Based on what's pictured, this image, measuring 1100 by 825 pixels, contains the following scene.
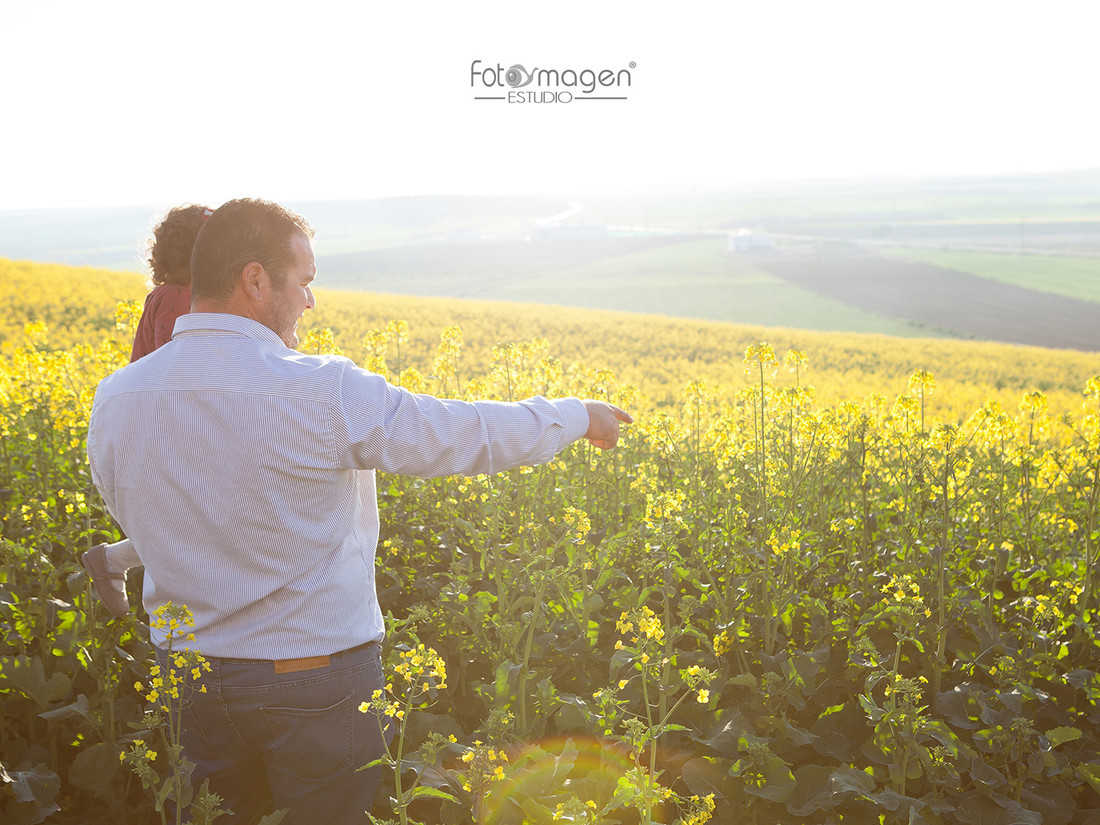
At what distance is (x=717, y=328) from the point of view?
32594 millimetres

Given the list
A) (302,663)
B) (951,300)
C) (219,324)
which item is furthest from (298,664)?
(951,300)

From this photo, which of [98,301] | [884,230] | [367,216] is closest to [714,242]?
[884,230]

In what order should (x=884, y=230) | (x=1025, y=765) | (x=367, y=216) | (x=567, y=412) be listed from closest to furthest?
(x=567, y=412)
(x=1025, y=765)
(x=884, y=230)
(x=367, y=216)

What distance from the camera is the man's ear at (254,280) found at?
7.15 feet

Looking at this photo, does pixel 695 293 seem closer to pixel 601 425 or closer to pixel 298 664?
pixel 601 425

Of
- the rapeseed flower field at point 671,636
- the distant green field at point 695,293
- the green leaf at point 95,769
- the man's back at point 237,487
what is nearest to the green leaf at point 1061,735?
the rapeseed flower field at point 671,636

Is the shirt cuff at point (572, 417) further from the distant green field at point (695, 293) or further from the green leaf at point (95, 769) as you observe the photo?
the distant green field at point (695, 293)

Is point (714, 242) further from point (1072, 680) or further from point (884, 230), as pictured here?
point (1072, 680)

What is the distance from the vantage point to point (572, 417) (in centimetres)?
235

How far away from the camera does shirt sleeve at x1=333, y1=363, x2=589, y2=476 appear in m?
2.04

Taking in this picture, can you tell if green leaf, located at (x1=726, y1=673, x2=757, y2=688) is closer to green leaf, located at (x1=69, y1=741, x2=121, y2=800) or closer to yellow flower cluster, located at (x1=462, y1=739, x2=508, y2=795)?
yellow flower cluster, located at (x1=462, y1=739, x2=508, y2=795)

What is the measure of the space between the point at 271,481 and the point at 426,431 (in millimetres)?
422

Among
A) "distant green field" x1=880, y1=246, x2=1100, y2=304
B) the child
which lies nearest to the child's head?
the child

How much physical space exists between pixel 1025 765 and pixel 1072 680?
0.48 m
